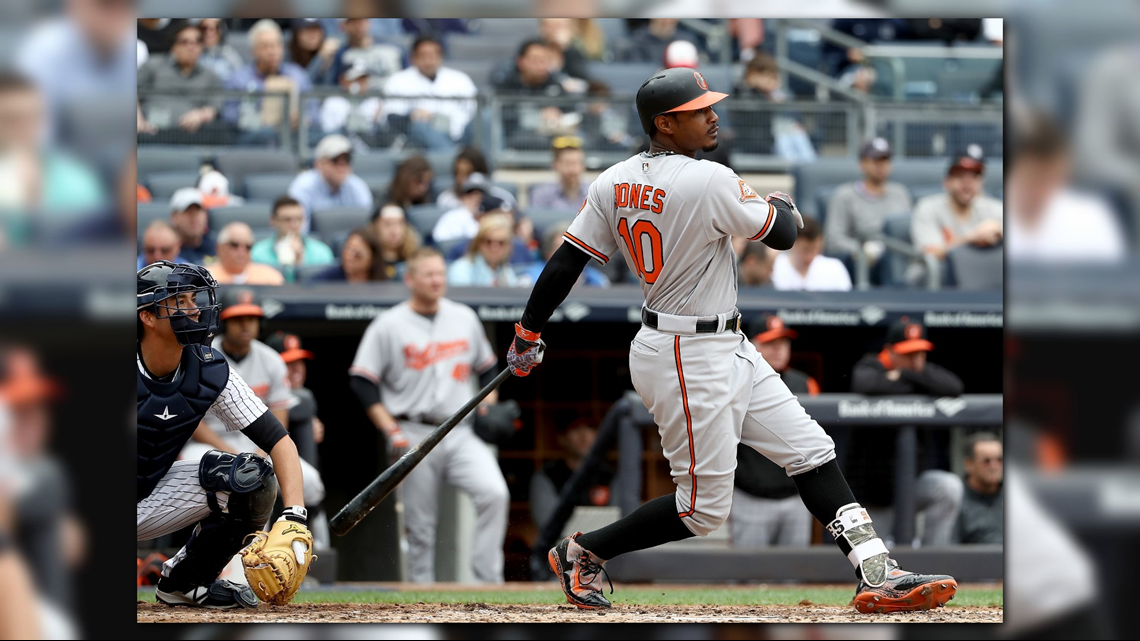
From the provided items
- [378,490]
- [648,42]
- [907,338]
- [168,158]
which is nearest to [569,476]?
[907,338]

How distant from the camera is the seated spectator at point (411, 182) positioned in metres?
6.95

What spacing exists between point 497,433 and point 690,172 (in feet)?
8.66

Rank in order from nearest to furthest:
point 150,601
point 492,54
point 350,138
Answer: point 150,601 < point 350,138 < point 492,54

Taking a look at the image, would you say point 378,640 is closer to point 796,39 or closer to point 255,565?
point 255,565

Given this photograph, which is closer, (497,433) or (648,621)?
(648,621)

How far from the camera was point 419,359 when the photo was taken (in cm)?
580

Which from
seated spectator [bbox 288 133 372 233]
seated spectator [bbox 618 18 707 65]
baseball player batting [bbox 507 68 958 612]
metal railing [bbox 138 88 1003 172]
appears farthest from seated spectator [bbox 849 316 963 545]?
seated spectator [bbox 618 18 707 65]

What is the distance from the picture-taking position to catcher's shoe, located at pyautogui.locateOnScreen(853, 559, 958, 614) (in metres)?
3.41

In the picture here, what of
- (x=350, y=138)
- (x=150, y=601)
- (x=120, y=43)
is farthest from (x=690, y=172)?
(x=350, y=138)

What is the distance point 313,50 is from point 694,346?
5413mm

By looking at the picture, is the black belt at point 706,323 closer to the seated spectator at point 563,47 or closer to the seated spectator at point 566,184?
the seated spectator at point 566,184

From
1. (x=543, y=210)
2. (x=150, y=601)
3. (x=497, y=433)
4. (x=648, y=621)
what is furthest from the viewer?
(x=543, y=210)

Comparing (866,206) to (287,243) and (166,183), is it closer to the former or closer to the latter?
(287,243)

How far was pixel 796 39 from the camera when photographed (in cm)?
925
